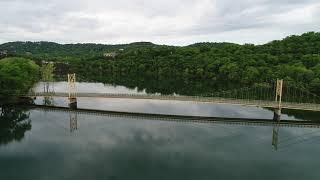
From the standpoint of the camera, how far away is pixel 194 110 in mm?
64938

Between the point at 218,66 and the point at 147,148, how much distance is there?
83.4 m

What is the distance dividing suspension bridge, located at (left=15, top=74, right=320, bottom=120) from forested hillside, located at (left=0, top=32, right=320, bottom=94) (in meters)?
4.62

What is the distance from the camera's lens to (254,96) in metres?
74.5

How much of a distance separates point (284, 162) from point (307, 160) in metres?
2.66

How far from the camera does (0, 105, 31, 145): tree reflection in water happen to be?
48625 mm

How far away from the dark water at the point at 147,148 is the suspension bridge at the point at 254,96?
131 inches

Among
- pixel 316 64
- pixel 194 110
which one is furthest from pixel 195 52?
pixel 194 110

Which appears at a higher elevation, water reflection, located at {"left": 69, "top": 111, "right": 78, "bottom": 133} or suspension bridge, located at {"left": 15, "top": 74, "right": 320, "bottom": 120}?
suspension bridge, located at {"left": 15, "top": 74, "right": 320, "bottom": 120}

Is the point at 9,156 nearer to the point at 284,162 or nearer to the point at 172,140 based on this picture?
the point at 172,140

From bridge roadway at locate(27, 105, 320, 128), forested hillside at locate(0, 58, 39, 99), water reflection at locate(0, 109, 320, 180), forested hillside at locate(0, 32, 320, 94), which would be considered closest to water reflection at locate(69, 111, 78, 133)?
water reflection at locate(0, 109, 320, 180)

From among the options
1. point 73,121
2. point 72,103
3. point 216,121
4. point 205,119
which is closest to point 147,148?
point 205,119

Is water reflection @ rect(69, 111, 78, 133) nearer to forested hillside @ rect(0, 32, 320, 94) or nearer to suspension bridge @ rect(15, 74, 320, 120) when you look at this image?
suspension bridge @ rect(15, 74, 320, 120)

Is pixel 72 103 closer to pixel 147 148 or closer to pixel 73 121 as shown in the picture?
pixel 73 121

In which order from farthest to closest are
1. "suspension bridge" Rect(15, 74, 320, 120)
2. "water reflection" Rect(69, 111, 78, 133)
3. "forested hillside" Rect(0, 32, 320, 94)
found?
1. "forested hillside" Rect(0, 32, 320, 94)
2. "suspension bridge" Rect(15, 74, 320, 120)
3. "water reflection" Rect(69, 111, 78, 133)
